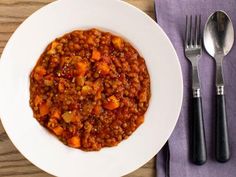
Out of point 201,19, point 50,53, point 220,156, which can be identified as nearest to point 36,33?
point 50,53

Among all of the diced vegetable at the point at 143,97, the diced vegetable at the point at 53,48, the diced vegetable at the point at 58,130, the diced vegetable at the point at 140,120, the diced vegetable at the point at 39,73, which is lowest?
the diced vegetable at the point at 58,130

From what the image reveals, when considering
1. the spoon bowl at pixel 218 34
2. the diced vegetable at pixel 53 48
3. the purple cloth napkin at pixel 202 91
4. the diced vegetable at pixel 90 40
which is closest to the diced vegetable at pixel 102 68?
the diced vegetable at pixel 90 40

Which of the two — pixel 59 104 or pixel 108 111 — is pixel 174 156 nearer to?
pixel 108 111

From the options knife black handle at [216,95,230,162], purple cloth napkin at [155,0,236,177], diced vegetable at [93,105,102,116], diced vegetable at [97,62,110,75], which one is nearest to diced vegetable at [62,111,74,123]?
diced vegetable at [93,105,102,116]

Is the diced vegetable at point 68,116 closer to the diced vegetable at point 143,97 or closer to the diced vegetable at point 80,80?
the diced vegetable at point 80,80

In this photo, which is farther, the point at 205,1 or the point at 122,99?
the point at 205,1

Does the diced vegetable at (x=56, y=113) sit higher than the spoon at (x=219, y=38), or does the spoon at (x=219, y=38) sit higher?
the spoon at (x=219, y=38)
